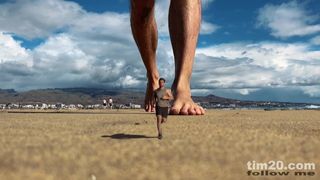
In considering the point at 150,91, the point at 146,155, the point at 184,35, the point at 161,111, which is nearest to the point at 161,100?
the point at 161,111

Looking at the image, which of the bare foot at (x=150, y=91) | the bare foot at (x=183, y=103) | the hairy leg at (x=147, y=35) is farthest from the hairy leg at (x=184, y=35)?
the bare foot at (x=150, y=91)

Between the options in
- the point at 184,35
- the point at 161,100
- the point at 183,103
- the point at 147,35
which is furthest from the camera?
the point at 147,35

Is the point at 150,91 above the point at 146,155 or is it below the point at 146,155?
above

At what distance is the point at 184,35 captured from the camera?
16.1 metres

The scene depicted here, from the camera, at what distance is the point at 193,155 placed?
243 inches

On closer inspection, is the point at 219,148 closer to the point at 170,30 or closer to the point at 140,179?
the point at 140,179

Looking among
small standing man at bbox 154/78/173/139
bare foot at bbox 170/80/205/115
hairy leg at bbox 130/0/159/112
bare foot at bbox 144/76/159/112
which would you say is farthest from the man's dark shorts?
bare foot at bbox 144/76/159/112

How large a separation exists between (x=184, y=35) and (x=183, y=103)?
7.90ft

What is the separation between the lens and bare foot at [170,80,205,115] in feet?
48.1

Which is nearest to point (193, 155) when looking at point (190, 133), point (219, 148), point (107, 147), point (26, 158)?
point (219, 148)

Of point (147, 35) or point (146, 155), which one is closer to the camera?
point (146, 155)

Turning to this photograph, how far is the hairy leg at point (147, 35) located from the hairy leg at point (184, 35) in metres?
5.70

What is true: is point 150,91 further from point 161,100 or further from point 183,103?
point 161,100

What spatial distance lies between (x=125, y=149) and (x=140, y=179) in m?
1.96
